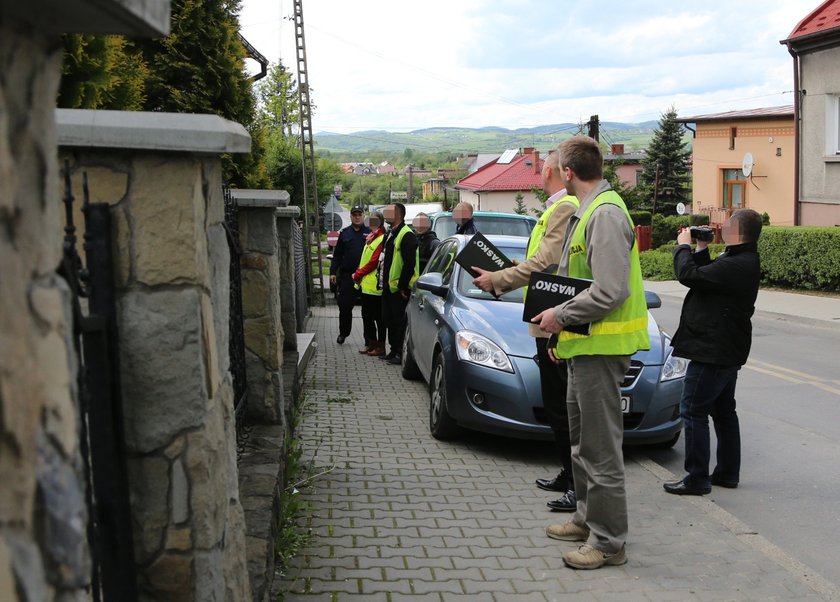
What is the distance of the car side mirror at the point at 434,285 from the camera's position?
316 inches

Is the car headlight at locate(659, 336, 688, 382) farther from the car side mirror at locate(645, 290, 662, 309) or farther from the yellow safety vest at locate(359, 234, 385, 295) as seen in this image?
the yellow safety vest at locate(359, 234, 385, 295)

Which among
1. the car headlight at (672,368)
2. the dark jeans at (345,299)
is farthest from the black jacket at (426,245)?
the car headlight at (672,368)

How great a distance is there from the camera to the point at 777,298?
62.6 ft

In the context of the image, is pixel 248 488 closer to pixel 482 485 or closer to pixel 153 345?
pixel 153 345

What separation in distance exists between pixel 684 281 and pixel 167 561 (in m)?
4.11

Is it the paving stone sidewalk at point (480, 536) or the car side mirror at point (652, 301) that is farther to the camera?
the car side mirror at point (652, 301)

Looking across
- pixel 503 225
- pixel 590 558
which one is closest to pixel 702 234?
pixel 590 558

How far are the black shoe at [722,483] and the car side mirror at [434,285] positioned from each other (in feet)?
9.11

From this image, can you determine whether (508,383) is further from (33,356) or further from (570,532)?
(33,356)

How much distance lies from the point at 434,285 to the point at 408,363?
77.0 inches

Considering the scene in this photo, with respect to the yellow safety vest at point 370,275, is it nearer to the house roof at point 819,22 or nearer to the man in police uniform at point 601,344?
the man in police uniform at point 601,344

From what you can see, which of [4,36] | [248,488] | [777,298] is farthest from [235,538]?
[777,298]

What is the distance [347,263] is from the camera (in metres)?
12.6

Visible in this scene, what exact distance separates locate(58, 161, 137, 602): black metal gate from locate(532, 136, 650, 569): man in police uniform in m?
2.58
